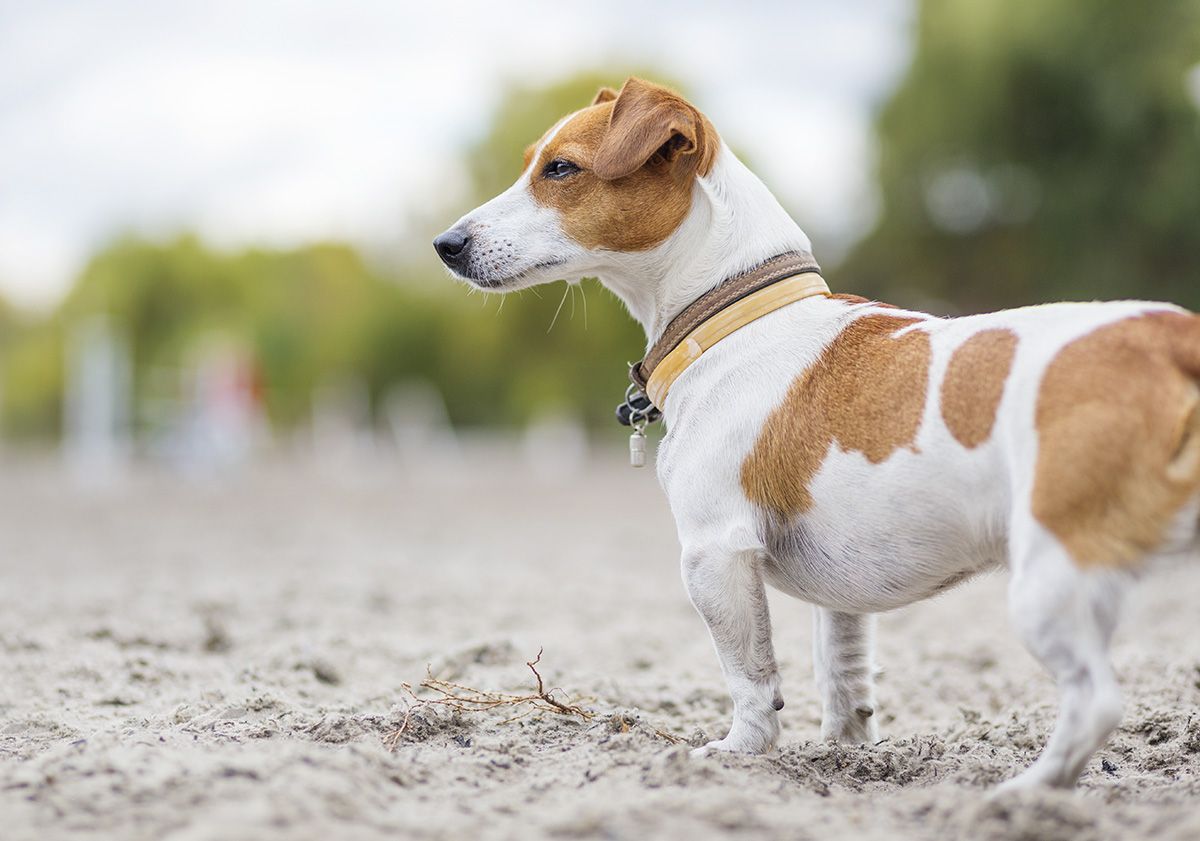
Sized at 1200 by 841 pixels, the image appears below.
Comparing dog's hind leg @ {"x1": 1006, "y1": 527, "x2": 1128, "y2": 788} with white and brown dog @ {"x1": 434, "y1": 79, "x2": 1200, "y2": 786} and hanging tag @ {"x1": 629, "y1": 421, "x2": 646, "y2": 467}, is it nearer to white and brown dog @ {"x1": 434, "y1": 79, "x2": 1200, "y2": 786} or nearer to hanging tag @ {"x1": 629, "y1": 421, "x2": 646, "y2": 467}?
white and brown dog @ {"x1": 434, "y1": 79, "x2": 1200, "y2": 786}

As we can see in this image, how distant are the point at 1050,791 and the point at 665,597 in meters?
4.38

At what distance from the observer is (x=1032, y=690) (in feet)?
14.0

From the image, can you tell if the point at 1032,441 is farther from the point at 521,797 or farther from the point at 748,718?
the point at 521,797

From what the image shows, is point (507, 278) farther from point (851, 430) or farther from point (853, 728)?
point (853, 728)

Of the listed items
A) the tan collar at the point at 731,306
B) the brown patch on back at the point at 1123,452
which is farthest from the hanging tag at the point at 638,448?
the brown patch on back at the point at 1123,452

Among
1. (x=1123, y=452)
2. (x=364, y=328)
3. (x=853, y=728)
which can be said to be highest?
(x=364, y=328)

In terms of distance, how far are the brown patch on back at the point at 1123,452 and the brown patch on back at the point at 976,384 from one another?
0.46ft

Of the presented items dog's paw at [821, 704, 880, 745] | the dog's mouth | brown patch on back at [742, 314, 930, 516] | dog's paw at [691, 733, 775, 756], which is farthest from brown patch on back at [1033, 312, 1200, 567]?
the dog's mouth

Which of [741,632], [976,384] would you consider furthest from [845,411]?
[741,632]

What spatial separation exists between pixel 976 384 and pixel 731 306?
79 cm

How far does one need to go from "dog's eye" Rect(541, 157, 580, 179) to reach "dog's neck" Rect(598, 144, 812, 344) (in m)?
0.27

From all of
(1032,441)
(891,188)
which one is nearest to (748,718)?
(1032,441)

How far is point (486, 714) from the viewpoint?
3.48 metres

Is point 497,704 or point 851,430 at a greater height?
point 851,430
